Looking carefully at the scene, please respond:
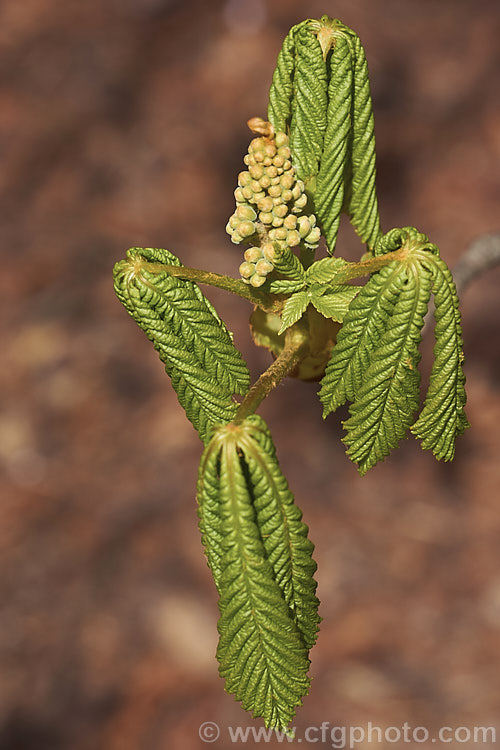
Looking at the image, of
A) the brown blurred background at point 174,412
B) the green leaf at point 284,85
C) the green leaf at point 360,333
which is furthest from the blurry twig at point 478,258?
the brown blurred background at point 174,412

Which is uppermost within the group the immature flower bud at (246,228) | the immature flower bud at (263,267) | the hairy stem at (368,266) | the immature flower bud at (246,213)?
the immature flower bud at (246,213)

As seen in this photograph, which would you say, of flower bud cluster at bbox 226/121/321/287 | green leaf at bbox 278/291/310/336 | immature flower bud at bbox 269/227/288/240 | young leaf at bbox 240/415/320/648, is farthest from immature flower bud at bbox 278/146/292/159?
young leaf at bbox 240/415/320/648

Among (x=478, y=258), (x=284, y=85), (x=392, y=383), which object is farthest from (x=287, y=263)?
(x=478, y=258)

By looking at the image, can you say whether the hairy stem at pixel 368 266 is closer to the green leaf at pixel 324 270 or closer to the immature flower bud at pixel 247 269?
the green leaf at pixel 324 270

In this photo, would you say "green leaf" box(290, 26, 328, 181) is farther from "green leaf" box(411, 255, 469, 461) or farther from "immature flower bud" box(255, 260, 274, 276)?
"green leaf" box(411, 255, 469, 461)

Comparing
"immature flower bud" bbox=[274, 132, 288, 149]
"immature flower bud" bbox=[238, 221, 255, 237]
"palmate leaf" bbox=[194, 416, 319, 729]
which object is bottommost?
"palmate leaf" bbox=[194, 416, 319, 729]

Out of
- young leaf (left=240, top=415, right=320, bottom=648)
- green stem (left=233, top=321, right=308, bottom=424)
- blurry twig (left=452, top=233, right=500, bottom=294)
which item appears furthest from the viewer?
blurry twig (left=452, top=233, right=500, bottom=294)

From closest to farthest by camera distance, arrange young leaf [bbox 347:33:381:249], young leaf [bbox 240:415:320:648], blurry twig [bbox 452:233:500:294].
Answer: young leaf [bbox 240:415:320:648] → young leaf [bbox 347:33:381:249] → blurry twig [bbox 452:233:500:294]

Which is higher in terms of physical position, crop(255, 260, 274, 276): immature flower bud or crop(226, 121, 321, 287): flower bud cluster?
crop(226, 121, 321, 287): flower bud cluster
